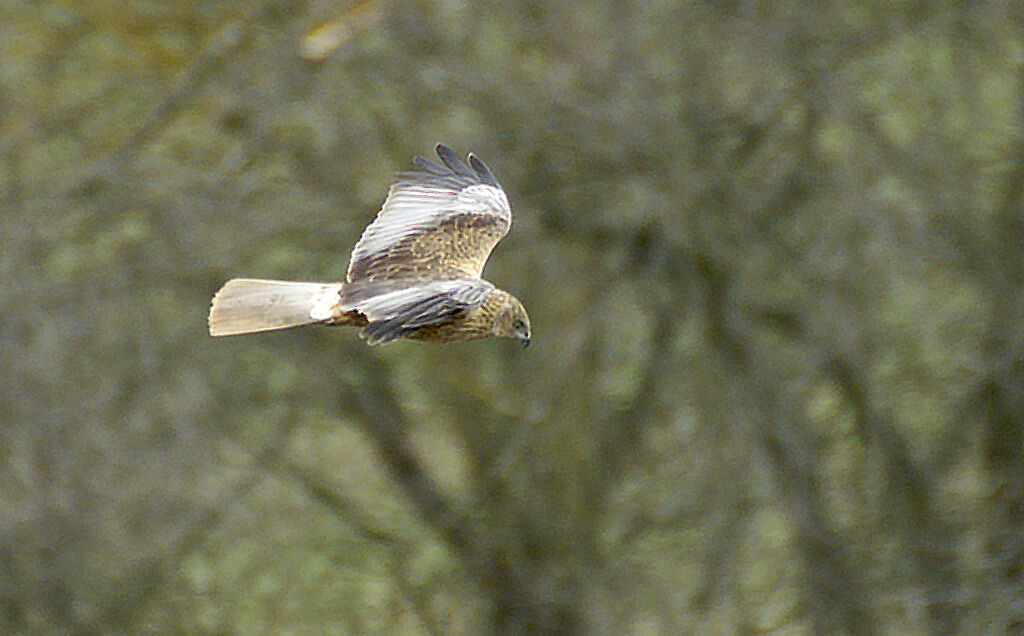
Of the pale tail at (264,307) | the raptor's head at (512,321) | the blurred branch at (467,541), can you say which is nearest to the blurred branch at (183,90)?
the blurred branch at (467,541)

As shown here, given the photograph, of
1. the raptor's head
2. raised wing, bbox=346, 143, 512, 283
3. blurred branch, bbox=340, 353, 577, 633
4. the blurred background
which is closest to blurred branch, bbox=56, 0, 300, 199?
the blurred background

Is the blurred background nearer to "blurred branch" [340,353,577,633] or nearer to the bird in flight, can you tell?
"blurred branch" [340,353,577,633]

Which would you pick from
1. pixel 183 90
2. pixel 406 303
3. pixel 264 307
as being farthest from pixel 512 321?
pixel 183 90

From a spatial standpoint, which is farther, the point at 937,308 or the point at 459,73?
the point at 937,308

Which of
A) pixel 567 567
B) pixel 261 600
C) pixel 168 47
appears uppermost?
pixel 168 47

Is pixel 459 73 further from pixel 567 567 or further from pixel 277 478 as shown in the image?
pixel 277 478

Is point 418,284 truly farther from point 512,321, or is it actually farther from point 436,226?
point 436,226

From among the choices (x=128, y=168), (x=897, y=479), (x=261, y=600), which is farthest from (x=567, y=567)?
(x=128, y=168)
